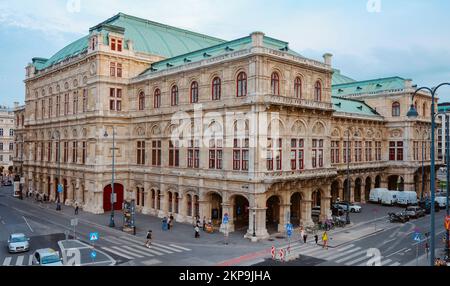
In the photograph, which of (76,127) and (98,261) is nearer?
(98,261)

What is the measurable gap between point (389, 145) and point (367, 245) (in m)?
40.3

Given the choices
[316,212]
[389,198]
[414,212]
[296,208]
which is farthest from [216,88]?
[389,198]

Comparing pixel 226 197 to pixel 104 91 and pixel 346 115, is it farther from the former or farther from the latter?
pixel 346 115

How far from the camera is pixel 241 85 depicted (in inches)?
1602

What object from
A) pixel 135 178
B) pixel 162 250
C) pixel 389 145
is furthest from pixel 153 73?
pixel 389 145

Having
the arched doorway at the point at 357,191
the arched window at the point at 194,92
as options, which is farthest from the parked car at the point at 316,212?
the arched window at the point at 194,92

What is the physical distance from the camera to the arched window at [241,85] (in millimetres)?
40219

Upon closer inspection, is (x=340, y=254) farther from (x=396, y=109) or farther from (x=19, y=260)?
(x=396, y=109)

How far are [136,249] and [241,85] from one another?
63.9 ft

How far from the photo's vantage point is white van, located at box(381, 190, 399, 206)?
61.8 m

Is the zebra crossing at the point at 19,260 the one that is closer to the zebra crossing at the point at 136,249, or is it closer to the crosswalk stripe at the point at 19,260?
the crosswalk stripe at the point at 19,260

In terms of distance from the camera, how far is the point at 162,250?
33.4 m

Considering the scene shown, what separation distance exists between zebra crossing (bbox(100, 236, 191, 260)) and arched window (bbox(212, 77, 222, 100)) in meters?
17.3
